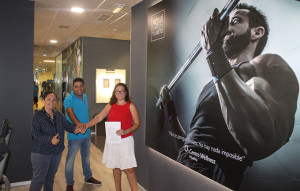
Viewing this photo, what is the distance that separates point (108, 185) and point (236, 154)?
2.82 m

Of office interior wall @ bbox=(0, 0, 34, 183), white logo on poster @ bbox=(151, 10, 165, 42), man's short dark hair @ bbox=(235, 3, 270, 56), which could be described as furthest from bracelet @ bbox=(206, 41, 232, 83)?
office interior wall @ bbox=(0, 0, 34, 183)

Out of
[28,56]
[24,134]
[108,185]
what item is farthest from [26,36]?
[108,185]

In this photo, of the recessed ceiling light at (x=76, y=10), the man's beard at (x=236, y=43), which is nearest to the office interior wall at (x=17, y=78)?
the recessed ceiling light at (x=76, y=10)

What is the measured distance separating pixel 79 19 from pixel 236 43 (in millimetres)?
4495

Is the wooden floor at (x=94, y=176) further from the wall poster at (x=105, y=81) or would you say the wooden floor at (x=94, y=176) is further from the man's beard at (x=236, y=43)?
the wall poster at (x=105, y=81)

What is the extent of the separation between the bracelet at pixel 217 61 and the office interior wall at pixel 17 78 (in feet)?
10.6

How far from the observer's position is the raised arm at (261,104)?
5.99 feet

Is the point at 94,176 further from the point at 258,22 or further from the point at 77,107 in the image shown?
the point at 258,22

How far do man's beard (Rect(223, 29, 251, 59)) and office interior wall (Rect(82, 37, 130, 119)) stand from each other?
6.67 metres

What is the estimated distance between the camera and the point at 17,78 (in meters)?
4.37

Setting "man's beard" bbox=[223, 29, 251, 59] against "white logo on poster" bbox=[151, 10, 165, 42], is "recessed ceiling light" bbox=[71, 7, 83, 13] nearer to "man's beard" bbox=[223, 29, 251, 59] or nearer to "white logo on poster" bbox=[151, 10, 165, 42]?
"white logo on poster" bbox=[151, 10, 165, 42]

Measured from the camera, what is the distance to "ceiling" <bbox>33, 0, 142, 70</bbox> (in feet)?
15.1

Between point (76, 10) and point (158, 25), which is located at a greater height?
point (76, 10)

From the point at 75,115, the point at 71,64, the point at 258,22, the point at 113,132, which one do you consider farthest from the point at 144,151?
the point at 71,64
